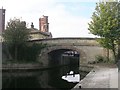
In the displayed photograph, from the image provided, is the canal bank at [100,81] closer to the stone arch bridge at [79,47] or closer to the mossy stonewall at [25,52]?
the stone arch bridge at [79,47]

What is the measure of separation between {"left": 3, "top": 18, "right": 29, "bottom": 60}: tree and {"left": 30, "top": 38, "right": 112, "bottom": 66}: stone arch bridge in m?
4.00

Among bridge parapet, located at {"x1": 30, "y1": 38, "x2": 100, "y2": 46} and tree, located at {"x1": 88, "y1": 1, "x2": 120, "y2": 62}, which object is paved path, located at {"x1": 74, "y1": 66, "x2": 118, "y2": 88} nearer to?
tree, located at {"x1": 88, "y1": 1, "x2": 120, "y2": 62}

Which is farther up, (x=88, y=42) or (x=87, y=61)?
(x=88, y=42)

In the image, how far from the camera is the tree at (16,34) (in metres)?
35.9

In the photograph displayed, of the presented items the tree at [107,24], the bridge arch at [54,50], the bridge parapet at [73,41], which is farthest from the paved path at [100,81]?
the bridge arch at [54,50]

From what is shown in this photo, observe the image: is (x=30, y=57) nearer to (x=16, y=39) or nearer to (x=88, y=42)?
(x=16, y=39)

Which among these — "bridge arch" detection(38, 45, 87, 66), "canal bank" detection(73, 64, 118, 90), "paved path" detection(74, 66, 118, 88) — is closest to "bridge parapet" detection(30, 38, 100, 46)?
"bridge arch" detection(38, 45, 87, 66)

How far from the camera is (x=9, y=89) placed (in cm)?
1727

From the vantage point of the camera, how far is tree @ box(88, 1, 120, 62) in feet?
96.5

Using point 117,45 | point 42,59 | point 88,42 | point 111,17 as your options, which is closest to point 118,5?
point 111,17

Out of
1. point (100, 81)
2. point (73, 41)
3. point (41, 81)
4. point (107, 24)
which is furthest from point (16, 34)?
point (100, 81)

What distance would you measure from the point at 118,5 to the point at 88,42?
355 inches

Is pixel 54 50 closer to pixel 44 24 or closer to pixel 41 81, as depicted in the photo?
pixel 41 81

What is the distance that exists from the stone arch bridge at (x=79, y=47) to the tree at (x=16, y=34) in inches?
157
